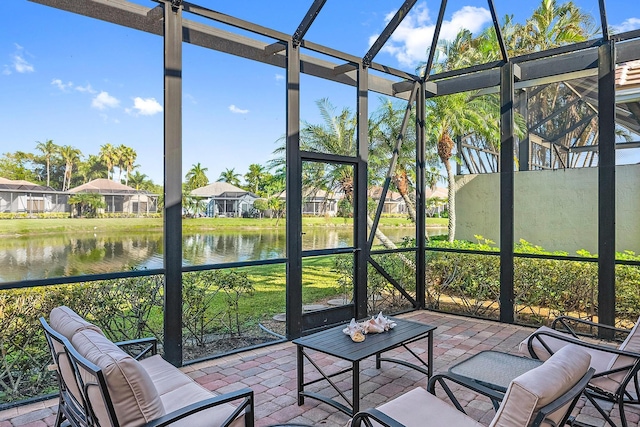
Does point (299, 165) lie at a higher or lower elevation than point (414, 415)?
higher

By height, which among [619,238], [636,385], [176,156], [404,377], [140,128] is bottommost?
[404,377]

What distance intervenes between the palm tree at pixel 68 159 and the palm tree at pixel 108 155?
19cm

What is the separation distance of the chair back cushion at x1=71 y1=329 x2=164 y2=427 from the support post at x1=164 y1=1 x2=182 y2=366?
2093 millimetres

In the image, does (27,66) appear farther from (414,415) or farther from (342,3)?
(414,415)

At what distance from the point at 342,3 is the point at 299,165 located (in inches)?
83.7

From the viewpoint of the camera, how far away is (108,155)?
153 inches

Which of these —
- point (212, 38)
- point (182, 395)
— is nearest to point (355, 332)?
point (182, 395)

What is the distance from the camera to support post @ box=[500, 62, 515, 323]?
19.0 feet

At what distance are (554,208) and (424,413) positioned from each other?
4.72m

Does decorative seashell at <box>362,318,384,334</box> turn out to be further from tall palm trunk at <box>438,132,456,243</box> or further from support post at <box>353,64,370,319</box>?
tall palm trunk at <box>438,132,456,243</box>

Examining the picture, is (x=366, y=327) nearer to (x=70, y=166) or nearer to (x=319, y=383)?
(x=319, y=383)

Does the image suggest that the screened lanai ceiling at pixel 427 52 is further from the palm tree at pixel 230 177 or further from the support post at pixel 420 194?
the palm tree at pixel 230 177

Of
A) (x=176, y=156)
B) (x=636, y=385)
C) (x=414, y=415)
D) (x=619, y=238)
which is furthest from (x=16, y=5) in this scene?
(x=619, y=238)

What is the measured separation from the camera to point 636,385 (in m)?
2.65
